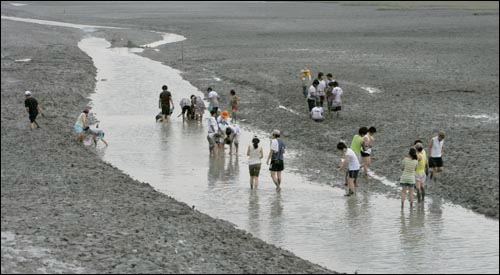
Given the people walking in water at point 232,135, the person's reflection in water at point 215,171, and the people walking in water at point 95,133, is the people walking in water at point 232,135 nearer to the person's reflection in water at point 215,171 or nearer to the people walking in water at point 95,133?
the person's reflection in water at point 215,171

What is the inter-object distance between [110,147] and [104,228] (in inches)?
451

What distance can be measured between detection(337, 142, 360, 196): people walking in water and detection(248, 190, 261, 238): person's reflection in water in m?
2.33

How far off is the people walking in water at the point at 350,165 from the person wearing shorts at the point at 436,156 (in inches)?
103

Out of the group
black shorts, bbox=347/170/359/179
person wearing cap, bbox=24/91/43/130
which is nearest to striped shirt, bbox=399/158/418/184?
black shorts, bbox=347/170/359/179

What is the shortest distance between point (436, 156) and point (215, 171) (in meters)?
6.45

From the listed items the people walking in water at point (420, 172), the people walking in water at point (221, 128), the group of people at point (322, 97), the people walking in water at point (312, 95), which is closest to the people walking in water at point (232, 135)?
the people walking in water at point (221, 128)

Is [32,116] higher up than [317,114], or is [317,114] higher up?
[32,116]

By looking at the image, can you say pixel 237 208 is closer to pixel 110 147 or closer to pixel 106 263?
pixel 106 263

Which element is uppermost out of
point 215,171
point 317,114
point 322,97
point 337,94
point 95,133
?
point 337,94

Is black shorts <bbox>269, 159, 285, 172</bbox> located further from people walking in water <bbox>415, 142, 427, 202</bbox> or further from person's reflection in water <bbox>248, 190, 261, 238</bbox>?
people walking in water <bbox>415, 142, 427, 202</bbox>

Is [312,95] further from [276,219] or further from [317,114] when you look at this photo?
[276,219]

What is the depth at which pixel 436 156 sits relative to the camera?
74.9ft

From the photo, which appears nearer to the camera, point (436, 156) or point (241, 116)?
point (436, 156)

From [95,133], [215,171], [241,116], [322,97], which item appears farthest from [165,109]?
[215,171]
